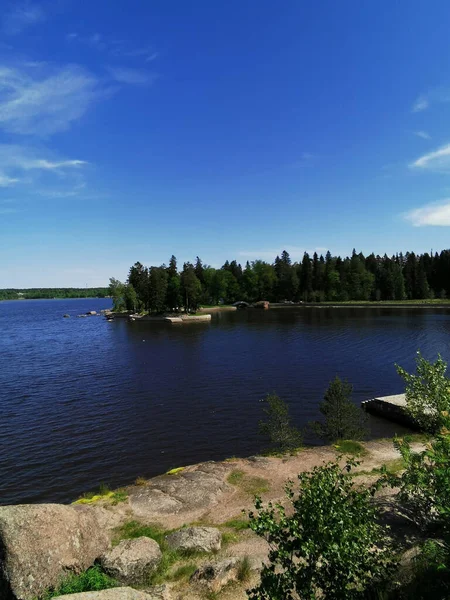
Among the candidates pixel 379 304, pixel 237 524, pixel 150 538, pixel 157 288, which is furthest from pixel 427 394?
pixel 379 304

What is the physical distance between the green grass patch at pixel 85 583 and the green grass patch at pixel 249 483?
9.12m

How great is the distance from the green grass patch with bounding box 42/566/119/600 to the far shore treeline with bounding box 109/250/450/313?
11736 centimetres

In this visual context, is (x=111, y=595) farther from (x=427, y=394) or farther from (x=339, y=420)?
(x=339, y=420)

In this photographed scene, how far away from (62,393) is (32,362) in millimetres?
21686

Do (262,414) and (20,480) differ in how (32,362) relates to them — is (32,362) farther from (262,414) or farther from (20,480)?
(262,414)

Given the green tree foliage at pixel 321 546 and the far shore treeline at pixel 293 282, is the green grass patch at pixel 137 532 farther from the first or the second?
the far shore treeline at pixel 293 282

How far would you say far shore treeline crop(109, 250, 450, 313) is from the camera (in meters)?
132

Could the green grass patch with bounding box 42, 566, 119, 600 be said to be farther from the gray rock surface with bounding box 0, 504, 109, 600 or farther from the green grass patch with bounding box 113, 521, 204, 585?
the green grass patch with bounding box 113, 521, 204, 585

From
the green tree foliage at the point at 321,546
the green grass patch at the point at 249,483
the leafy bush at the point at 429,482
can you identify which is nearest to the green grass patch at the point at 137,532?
the green grass patch at the point at 249,483

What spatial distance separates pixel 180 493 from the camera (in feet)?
59.2

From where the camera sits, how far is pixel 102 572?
10531 millimetres

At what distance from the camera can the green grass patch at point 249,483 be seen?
58.9 feet

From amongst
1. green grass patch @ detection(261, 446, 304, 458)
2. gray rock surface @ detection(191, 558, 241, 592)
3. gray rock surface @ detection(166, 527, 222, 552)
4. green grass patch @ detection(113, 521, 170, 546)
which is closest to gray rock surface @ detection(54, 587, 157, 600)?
gray rock surface @ detection(191, 558, 241, 592)

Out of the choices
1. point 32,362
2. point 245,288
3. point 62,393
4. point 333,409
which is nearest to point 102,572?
point 333,409
